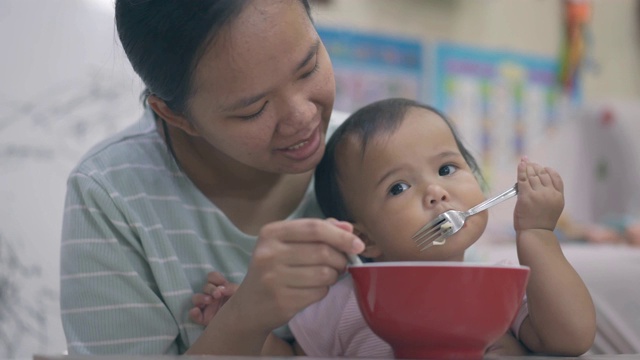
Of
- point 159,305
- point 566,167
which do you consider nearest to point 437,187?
point 159,305

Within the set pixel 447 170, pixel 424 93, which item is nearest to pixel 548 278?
pixel 447 170

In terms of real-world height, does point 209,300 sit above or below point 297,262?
below

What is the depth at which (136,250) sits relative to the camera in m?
1.07

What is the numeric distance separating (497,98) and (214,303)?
2.21 meters

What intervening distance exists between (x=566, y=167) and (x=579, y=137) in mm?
133

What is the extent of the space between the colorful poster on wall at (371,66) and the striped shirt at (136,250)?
151 centimetres

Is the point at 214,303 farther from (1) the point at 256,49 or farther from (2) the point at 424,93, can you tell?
(2) the point at 424,93

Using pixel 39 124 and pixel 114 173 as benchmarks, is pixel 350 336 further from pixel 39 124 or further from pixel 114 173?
pixel 39 124

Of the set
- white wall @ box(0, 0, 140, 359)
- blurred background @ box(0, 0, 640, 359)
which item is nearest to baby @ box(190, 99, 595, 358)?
blurred background @ box(0, 0, 640, 359)

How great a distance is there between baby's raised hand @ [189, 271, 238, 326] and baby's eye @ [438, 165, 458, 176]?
317 millimetres

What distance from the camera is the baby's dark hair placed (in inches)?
44.0

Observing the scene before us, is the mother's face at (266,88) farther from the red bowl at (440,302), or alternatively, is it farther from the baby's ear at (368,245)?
the red bowl at (440,302)

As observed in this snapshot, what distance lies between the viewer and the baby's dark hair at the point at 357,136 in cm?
112

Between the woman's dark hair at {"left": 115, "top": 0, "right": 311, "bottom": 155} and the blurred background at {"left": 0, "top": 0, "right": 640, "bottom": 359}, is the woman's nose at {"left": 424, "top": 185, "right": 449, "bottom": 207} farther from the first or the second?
the blurred background at {"left": 0, "top": 0, "right": 640, "bottom": 359}
